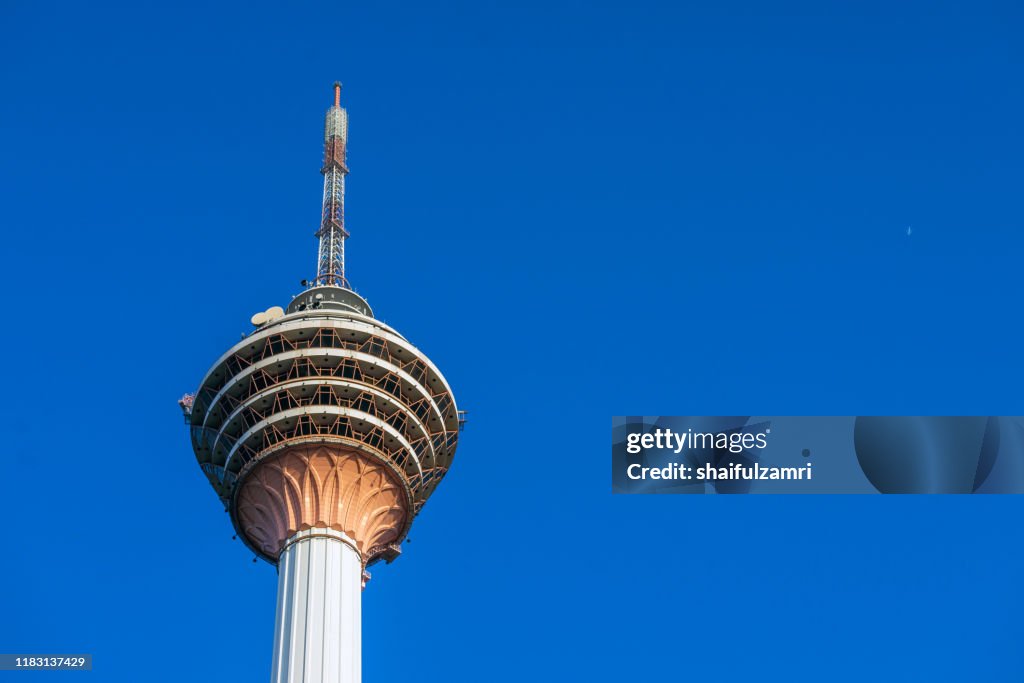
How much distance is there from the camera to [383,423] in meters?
78.1

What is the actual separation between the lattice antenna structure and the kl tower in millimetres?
9813

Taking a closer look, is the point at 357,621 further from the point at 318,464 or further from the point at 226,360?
the point at 226,360

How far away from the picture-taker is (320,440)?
251 feet

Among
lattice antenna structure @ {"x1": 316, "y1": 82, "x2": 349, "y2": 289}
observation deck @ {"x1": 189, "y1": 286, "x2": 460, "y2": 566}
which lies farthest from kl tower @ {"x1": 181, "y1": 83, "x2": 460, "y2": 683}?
lattice antenna structure @ {"x1": 316, "y1": 82, "x2": 349, "y2": 289}

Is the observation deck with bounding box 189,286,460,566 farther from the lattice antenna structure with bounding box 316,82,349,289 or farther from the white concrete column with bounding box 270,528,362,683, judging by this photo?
the lattice antenna structure with bounding box 316,82,349,289

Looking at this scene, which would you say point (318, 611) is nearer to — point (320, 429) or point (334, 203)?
point (320, 429)

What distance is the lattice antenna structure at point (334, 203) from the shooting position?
90562 mm

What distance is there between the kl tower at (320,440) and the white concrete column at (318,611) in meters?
0.10

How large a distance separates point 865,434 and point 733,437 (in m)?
6.10

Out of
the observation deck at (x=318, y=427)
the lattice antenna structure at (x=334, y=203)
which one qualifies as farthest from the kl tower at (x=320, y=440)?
the lattice antenna structure at (x=334, y=203)

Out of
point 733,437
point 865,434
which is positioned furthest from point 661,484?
point 865,434

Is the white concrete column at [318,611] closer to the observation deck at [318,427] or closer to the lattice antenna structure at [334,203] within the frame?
the observation deck at [318,427]

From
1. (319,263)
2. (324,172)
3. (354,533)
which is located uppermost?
(324,172)

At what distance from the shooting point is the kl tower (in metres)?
75.4
